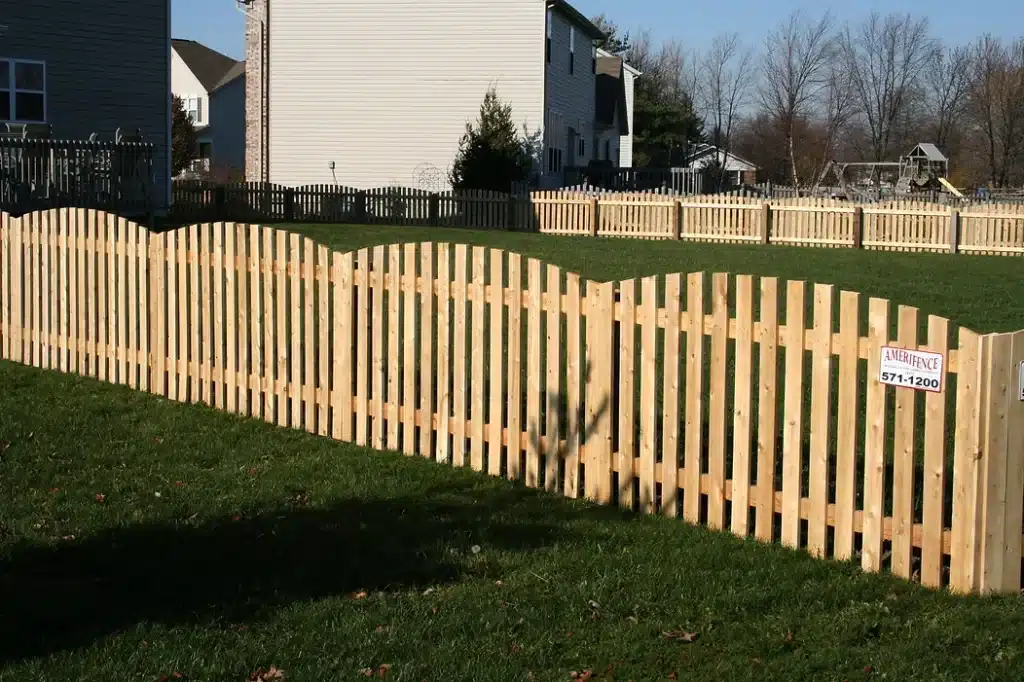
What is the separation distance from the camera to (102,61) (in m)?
29.8

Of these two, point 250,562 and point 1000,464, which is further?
point 250,562

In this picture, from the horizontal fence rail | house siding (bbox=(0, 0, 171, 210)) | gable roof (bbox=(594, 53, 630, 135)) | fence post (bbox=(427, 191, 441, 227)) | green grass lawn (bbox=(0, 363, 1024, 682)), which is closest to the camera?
green grass lawn (bbox=(0, 363, 1024, 682))

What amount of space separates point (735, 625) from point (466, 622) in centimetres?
109

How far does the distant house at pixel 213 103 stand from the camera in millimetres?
71188

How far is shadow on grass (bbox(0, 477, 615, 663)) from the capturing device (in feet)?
17.9

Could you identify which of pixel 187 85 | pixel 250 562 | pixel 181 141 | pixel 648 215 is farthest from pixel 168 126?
pixel 187 85

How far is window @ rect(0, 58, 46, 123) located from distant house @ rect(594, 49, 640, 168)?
29.2 metres

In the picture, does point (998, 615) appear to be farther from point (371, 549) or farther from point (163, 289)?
point (163, 289)

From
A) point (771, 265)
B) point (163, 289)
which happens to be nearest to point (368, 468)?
point (163, 289)

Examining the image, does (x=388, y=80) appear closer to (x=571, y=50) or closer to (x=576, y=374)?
(x=571, y=50)

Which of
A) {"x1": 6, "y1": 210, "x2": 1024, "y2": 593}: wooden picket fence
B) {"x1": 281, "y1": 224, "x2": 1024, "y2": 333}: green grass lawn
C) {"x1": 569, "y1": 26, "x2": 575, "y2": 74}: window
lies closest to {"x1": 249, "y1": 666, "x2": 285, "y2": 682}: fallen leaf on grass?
{"x1": 6, "y1": 210, "x2": 1024, "y2": 593}: wooden picket fence

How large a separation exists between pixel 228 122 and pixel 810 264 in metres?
54.0

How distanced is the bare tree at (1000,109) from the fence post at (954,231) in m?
41.5

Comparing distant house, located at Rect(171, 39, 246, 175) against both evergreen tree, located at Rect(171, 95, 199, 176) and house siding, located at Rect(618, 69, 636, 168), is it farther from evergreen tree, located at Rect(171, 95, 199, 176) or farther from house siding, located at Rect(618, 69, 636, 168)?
house siding, located at Rect(618, 69, 636, 168)
